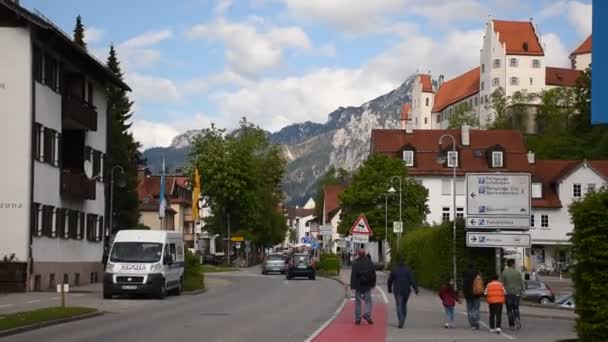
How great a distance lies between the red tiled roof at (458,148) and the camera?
107 metres

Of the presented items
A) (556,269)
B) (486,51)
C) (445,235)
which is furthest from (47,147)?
(486,51)

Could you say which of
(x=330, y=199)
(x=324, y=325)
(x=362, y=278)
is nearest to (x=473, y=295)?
(x=362, y=278)

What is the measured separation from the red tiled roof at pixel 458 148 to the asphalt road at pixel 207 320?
209 feet

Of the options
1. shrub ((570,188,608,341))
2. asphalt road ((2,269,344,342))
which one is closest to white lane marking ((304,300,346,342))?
asphalt road ((2,269,344,342))

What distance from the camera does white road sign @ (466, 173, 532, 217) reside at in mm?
35625

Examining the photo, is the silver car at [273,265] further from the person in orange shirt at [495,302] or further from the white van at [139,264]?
the person in orange shirt at [495,302]

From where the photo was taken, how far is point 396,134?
112m

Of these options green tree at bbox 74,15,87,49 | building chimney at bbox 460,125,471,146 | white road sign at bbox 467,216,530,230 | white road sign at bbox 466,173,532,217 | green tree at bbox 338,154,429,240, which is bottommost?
white road sign at bbox 467,216,530,230

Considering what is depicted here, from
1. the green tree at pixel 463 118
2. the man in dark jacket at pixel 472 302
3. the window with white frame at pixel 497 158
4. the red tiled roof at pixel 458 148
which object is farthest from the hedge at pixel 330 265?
the green tree at pixel 463 118

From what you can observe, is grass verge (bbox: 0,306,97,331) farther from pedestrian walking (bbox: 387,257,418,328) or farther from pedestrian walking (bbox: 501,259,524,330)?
pedestrian walking (bbox: 501,259,524,330)

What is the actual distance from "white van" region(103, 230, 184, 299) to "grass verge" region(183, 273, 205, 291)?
21.8 feet

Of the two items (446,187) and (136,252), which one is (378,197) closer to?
(446,187)

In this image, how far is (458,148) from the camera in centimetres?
10844

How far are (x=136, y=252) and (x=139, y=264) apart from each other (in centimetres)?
71
